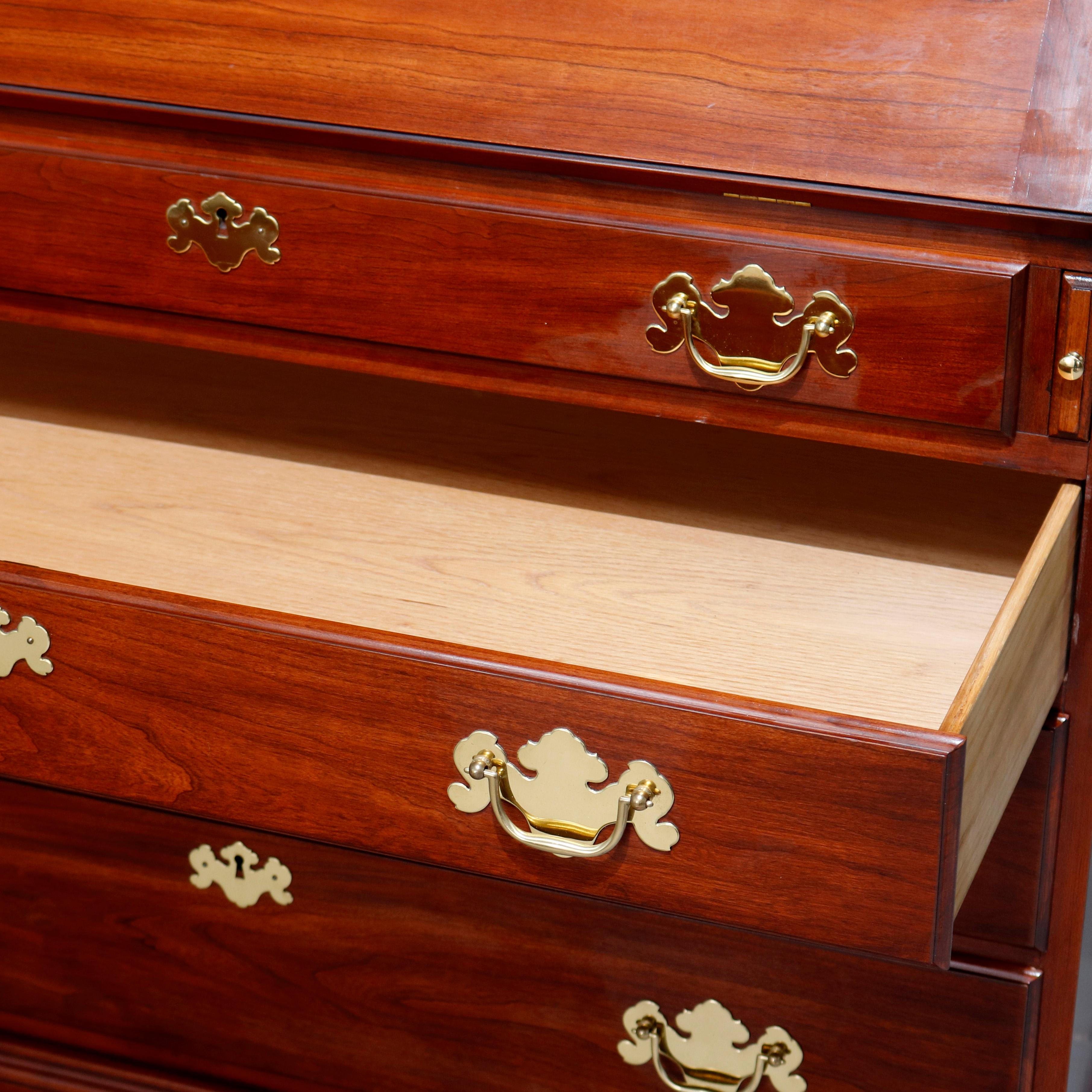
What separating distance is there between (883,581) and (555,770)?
28 cm

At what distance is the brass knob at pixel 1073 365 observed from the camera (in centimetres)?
68

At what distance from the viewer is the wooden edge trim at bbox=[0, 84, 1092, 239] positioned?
2.18 feet

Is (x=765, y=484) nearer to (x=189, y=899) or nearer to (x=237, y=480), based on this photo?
(x=237, y=480)

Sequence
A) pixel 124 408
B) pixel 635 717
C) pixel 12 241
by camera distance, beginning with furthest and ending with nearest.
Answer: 1. pixel 124 408
2. pixel 12 241
3. pixel 635 717

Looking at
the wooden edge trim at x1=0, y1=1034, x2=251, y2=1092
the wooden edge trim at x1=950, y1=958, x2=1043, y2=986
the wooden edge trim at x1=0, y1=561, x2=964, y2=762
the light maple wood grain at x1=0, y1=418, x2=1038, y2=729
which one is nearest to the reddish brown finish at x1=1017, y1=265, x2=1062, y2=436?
the light maple wood grain at x1=0, y1=418, x2=1038, y2=729

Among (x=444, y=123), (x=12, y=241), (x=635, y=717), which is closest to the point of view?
(x=635, y=717)

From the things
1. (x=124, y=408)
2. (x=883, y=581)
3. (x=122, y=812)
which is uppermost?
(x=124, y=408)

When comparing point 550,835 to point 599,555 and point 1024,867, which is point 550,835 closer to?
point 599,555

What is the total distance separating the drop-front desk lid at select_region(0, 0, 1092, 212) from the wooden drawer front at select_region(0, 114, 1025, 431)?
0.03 m

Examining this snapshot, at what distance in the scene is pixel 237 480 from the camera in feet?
2.97

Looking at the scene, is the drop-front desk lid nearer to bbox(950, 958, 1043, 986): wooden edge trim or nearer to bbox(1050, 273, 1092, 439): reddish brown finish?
bbox(1050, 273, 1092, 439): reddish brown finish

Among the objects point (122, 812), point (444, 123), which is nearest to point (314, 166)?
point (444, 123)

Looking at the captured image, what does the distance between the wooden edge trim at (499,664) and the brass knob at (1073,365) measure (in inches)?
9.1

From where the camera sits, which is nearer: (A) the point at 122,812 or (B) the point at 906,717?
(B) the point at 906,717
